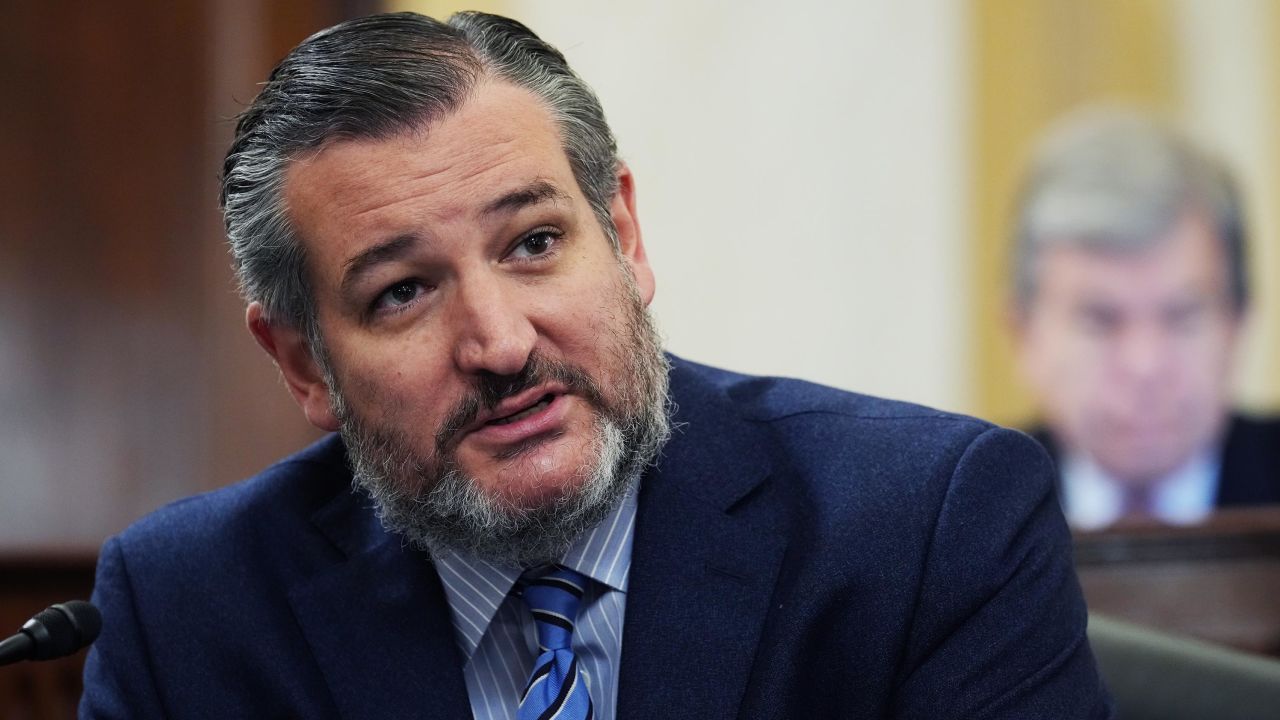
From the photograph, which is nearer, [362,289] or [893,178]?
[362,289]

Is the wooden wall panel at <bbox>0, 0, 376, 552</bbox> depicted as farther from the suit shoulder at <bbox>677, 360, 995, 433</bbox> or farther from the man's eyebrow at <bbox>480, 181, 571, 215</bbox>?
the man's eyebrow at <bbox>480, 181, 571, 215</bbox>

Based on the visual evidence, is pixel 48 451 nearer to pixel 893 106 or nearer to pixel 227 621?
pixel 227 621

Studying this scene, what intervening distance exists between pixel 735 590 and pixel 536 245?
1.73ft

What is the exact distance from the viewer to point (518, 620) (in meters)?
2.04

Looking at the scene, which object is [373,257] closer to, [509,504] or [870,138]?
[509,504]

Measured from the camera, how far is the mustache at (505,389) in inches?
70.5

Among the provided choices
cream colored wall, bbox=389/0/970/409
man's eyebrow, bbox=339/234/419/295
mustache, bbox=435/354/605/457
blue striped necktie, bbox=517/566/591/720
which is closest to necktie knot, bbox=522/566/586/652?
blue striped necktie, bbox=517/566/591/720

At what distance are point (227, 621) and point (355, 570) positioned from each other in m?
0.20

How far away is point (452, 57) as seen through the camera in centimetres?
195

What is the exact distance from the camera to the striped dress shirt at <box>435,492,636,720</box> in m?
1.95

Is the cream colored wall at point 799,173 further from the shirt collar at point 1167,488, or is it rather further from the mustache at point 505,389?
the mustache at point 505,389

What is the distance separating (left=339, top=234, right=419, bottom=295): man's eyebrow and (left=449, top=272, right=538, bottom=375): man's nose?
87 mm

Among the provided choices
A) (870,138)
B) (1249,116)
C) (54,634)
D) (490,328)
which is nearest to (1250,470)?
(1249,116)

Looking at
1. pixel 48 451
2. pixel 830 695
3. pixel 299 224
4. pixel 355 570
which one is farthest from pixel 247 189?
pixel 48 451
